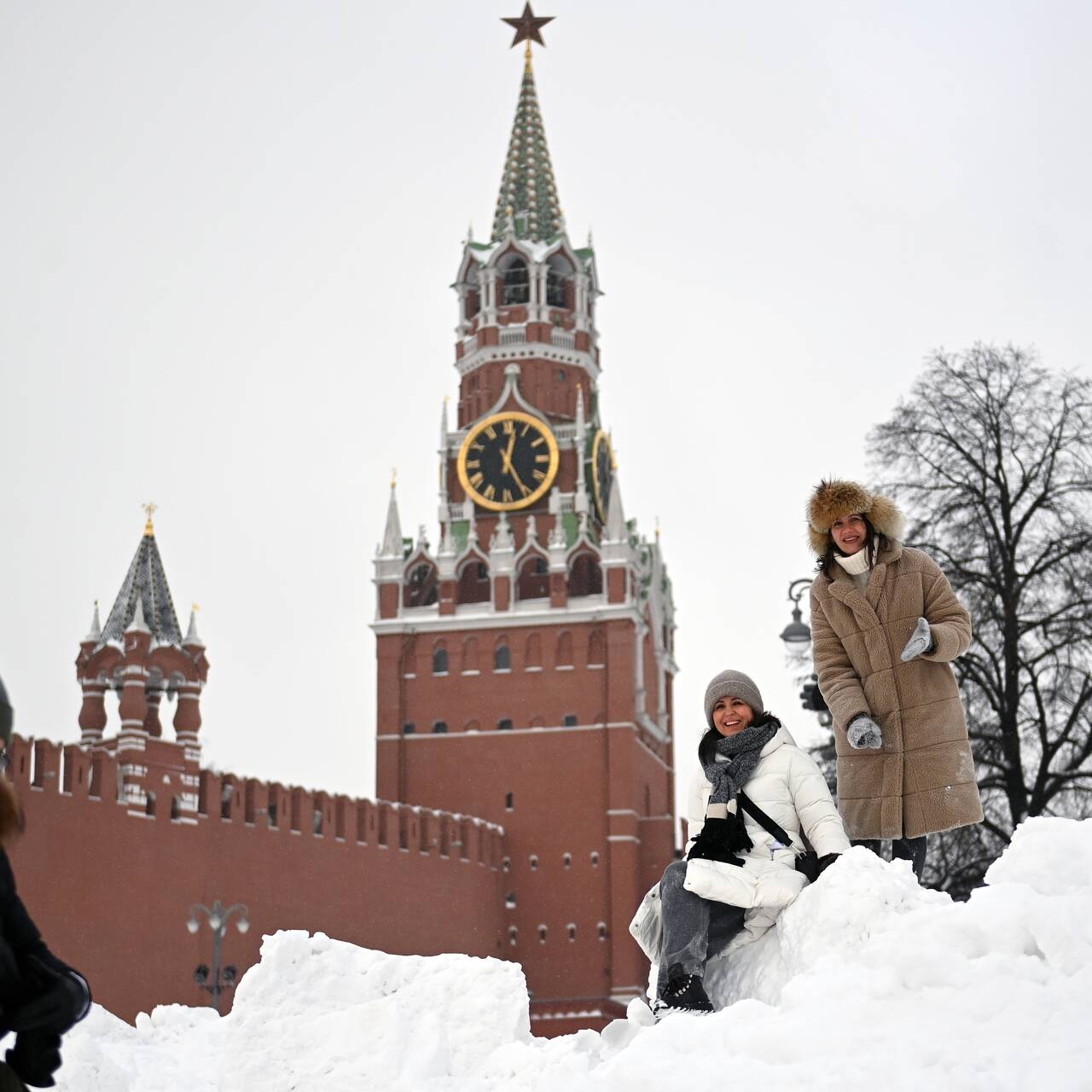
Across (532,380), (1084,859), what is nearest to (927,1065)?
(1084,859)

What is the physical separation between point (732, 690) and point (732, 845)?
0.56m

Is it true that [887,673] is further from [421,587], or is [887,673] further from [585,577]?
[421,587]

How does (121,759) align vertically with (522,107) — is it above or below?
below

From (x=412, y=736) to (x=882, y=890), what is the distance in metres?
37.3

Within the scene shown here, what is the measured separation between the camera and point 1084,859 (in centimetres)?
436

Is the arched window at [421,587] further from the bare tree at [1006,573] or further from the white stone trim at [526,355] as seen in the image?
the bare tree at [1006,573]

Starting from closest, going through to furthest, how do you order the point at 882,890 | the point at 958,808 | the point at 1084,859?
1. the point at 1084,859
2. the point at 882,890
3. the point at 958,808

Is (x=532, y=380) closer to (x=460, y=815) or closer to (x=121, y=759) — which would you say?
(x=460, y=815)

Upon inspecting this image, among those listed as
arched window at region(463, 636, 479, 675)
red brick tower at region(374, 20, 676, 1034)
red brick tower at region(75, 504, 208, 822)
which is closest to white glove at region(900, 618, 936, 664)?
red brick tower at region(75, 504, 208, 822)

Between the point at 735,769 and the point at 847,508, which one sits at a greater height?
the point at 847,508

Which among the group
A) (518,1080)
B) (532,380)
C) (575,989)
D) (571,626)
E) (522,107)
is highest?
(522,107)

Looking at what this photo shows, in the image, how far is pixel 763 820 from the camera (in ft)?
18.6

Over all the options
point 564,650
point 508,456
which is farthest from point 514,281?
point 564,650

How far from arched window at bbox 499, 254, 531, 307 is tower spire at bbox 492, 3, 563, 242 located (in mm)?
849
